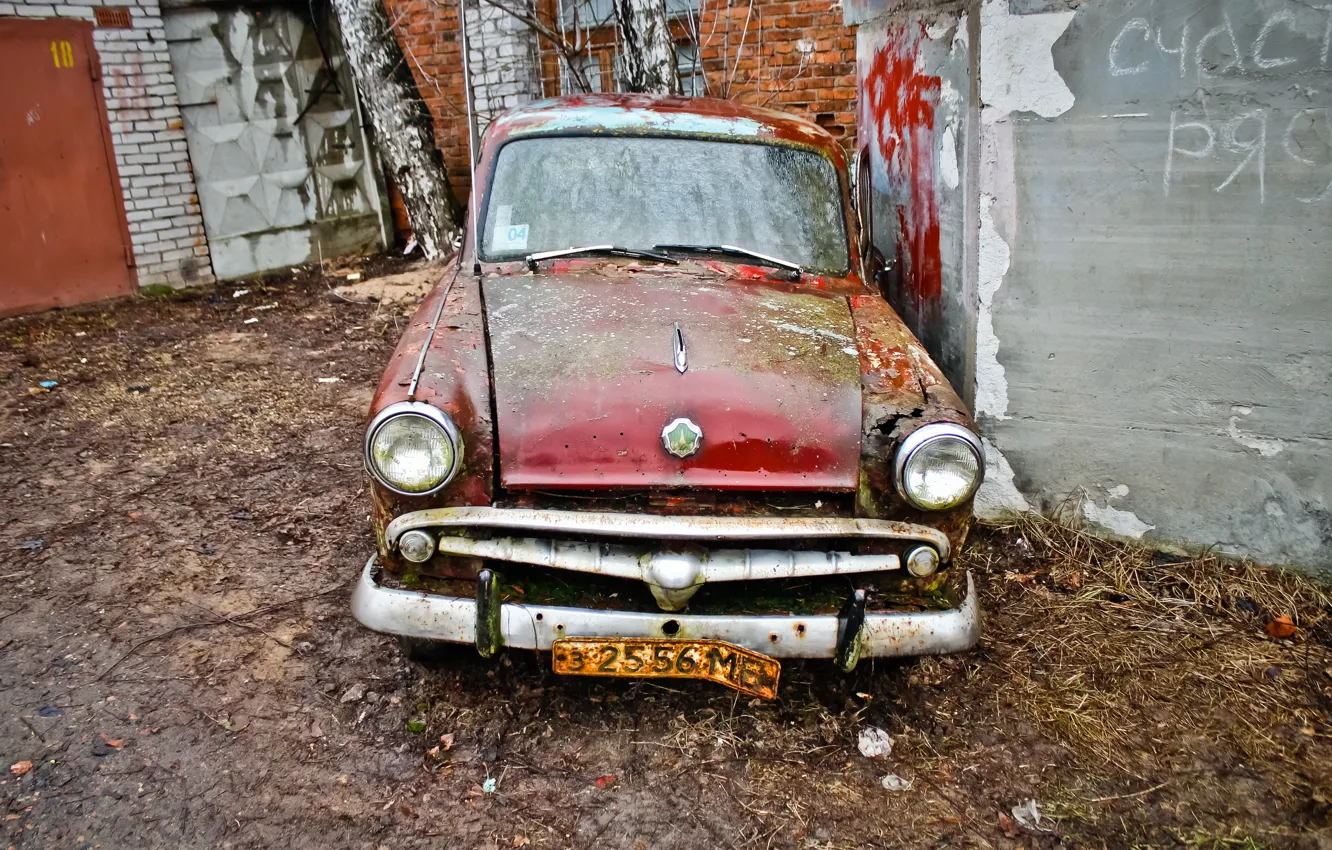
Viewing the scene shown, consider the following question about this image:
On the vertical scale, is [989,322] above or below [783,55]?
below

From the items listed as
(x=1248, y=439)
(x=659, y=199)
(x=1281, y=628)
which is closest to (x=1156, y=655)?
(x=1281, y=628)

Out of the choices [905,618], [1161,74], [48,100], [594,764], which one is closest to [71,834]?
[594,764]

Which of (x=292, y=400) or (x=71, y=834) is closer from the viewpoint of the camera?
(x=71, y=834)

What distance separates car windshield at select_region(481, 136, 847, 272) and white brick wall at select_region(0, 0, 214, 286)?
5440 mm

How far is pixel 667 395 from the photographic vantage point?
8.84 ft

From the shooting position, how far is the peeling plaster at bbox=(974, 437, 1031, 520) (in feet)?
13.1

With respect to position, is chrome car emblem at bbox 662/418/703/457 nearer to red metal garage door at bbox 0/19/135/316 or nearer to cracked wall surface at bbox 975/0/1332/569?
cracked wall surface at bbox 975/0/1332/569

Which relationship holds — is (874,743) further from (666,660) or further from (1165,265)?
(1165,265)

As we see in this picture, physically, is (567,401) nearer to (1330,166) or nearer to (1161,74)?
(1161,74)

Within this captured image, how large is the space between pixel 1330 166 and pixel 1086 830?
235 cm

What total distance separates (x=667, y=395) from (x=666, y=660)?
71cm

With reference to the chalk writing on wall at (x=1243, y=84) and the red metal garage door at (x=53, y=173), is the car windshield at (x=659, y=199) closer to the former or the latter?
the chalk writing on wall at (x=1243, y=84)

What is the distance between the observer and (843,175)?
12.5ft

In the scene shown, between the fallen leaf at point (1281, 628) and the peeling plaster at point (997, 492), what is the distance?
93cm
